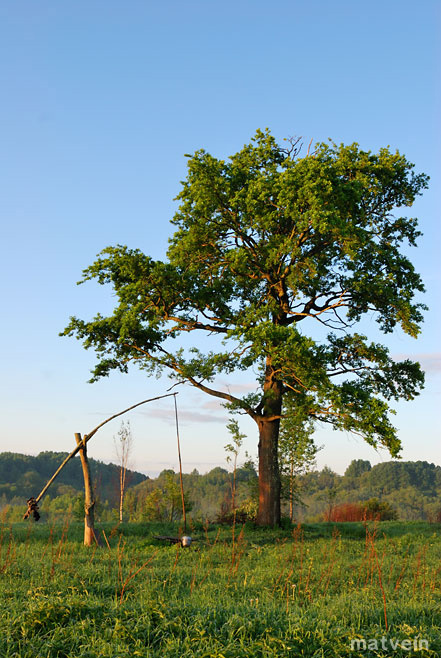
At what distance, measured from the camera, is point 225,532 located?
16.8 metres

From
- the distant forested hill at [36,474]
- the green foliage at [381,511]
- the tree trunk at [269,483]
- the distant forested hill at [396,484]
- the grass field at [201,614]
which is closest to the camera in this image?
the grass field at [201,614]

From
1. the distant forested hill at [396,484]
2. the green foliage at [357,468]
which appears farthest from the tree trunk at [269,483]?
the green foliage at [357,468]

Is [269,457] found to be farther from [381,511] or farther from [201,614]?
[381,511]

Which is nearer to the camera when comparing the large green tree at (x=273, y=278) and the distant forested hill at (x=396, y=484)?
the large green tree at (x=273, y=278)

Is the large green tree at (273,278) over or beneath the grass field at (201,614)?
over

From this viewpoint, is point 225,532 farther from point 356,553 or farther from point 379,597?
point 379,597

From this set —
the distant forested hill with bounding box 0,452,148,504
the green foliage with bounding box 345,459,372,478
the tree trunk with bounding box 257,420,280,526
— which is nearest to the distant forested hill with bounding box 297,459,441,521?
the green foliage with bounding box 345,459,372,478

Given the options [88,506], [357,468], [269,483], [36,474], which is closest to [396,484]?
[357,468]

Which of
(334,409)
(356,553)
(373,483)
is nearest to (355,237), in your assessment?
(334,409)

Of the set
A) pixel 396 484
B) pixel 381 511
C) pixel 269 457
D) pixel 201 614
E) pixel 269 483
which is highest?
pixel 269 457

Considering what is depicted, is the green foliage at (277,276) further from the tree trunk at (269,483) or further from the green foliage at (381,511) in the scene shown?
the green foliage at (381,511)

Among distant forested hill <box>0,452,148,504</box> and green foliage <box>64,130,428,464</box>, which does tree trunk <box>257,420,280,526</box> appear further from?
distant forested hill <box>0,452,148,504</box>

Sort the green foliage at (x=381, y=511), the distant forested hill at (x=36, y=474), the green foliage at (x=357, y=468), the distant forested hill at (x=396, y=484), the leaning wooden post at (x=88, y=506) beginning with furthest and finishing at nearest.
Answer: the green foliage at (x=357, y=468)
the distant forested hill at (x=396, y=484)
the distant forested hill at (x=36, y=474)
the green foliage at (x=381, y=511)
the leaning wooden post at (x=88, y=506)

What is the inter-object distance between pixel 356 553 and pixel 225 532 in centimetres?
484
